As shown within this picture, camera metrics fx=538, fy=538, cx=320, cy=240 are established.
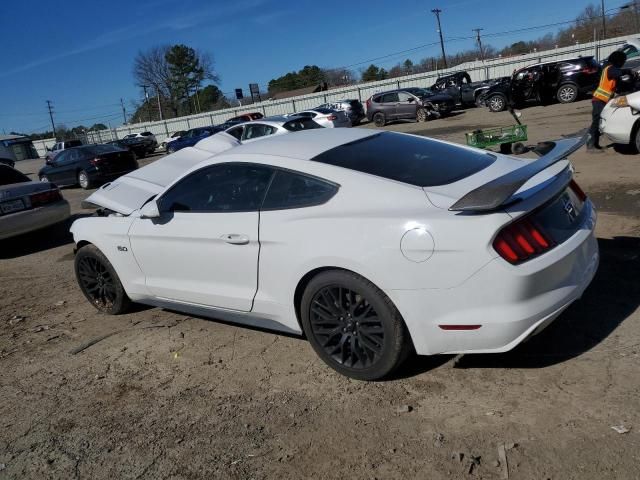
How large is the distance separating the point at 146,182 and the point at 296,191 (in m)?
2.59

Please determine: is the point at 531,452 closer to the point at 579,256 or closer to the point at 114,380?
the point at 579,256

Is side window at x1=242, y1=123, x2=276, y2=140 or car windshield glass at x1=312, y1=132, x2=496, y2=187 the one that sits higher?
side window at x1=242, y1=123, x2=276, y2=140

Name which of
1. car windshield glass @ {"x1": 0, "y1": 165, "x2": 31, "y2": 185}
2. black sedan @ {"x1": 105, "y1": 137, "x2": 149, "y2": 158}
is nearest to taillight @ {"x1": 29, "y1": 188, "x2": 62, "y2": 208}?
car windshield glass @ {"x1": 0, "y1": 165, "x2": 31, "y2": 185}

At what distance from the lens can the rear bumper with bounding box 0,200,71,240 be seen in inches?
324

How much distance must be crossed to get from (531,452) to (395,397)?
82 centimetres

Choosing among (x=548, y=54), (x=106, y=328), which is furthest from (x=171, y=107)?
(x=106, y=328)

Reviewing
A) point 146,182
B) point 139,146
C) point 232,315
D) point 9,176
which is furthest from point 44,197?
point 139,146

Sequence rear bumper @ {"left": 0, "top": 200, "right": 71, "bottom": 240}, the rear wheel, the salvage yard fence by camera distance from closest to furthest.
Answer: rear bumper @ {"left": 0, "top": 200, "right": 71, "bottom": 240}
the rear wheel
the salvage yard fence

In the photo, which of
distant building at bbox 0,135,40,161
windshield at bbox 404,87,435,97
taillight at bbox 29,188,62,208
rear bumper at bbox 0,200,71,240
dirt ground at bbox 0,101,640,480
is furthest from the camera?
distant building at bbox 0,135,40,161

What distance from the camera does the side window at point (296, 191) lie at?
10.7ft

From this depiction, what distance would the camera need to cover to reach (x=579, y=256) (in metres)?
3.05

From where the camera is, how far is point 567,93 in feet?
71.0

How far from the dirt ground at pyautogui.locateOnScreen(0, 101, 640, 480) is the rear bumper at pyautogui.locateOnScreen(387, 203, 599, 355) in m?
0.38

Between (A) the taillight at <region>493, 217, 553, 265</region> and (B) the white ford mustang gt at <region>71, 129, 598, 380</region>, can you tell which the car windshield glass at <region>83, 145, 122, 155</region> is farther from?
(A) the taillight at <region>493, 217, 553, 265</region>
